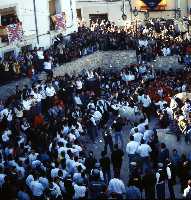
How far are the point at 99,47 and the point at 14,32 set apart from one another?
17.8 ft

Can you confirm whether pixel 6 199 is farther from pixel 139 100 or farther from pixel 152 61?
pixel 152 61

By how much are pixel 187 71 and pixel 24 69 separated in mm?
8602

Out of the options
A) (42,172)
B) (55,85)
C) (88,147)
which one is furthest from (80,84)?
(42,172)

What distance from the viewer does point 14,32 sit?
32.3 m

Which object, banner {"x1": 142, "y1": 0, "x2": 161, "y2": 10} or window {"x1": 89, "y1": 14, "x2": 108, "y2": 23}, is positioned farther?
window {"x1": 89, "y1": 14, "x2": 108, "y2": 23}

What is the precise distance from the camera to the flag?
31.9 m

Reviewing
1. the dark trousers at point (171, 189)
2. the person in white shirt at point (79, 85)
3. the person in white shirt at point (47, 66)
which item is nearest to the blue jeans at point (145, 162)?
the dark trousers at point (171, 189)

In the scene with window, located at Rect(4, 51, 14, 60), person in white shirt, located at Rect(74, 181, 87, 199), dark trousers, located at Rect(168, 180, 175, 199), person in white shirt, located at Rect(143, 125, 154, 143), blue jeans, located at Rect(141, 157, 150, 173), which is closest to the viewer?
person in white shirt, located at Rect(74, 181, 87, 199)

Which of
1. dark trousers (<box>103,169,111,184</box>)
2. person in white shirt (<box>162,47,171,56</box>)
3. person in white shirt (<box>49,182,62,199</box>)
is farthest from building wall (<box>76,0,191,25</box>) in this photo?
person in white shirt (<box>49,182,62,199</box>)

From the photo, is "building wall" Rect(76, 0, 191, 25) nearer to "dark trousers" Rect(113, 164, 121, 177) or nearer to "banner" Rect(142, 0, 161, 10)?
"banner" Rect(142, 0, 161, 10)

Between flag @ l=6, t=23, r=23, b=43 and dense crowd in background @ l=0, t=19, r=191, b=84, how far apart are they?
2.62 ft

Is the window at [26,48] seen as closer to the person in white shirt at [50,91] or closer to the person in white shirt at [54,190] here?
the person in white shirt at [50,91]

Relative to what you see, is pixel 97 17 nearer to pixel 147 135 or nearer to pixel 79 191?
pixel 147 135

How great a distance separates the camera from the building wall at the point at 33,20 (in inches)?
1303
